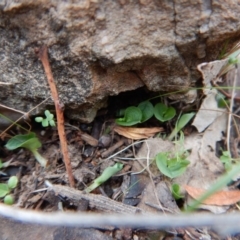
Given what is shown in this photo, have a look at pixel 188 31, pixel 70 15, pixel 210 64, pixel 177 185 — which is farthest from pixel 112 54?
pixel 177 185

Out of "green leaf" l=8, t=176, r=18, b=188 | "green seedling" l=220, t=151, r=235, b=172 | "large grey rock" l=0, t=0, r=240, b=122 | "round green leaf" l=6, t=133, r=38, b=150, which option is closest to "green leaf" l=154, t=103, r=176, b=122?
"large grey rock" l=0, t=0, r=240, b=122

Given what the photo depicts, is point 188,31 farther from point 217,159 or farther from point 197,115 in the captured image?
point 217,159

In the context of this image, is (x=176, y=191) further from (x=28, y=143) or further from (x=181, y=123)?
(x=28, y=143)

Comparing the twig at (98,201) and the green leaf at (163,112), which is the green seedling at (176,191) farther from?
the green leaf at (163,112)

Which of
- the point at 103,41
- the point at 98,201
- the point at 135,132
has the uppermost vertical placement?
the point at 103,41

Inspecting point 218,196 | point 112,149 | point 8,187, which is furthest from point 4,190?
point 218,196

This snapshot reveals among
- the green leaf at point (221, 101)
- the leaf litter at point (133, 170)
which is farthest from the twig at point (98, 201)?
the green leaf at point (221, 101)
